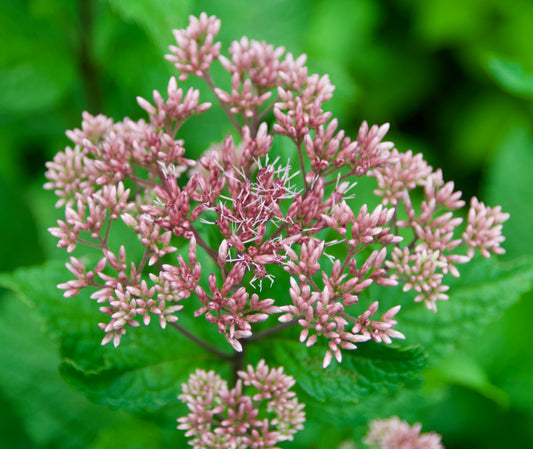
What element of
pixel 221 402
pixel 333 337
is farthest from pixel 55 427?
pixel 333 337

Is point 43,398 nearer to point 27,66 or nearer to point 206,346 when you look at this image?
point 206,346

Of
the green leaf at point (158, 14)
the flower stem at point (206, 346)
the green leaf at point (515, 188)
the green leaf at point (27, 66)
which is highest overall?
the green leaf at point (27, 66)

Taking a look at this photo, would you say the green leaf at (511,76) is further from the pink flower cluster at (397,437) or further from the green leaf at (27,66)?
the green leaf at (27,66)

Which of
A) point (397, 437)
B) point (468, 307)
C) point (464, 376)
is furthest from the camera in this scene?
point (464, 376)

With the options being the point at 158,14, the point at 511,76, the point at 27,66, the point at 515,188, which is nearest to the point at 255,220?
the point at 158,14

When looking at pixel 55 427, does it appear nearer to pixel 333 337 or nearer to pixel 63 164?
pixel 63 164

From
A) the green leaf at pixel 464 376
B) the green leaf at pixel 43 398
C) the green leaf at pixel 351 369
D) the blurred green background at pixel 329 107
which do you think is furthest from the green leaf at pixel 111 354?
the green leaf at pixel 464 376
